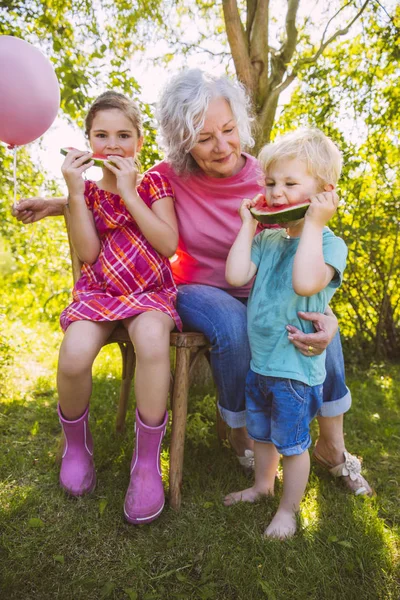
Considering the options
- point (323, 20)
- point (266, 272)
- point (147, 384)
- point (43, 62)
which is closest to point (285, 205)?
point (266, 272)

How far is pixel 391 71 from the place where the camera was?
13.3 feet

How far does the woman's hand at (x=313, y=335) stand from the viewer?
1861 millimetres

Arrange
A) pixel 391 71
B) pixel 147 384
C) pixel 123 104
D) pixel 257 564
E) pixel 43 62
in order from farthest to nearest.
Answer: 1. pixel 391 71
2. pixel 123 104
3. pixel 43 62
4. pixel 147 384
5. pixel 257 564

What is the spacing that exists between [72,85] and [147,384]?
8.67ft

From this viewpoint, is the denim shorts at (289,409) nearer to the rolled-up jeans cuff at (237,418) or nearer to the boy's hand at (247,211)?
the rolled-up jeans cuff at (237,418)

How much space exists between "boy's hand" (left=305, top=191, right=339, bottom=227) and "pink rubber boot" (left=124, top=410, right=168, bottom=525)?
1.00 metres

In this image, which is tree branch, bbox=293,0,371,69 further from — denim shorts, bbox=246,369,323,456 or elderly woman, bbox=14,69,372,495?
denim shorts, bbox=246,369,323,456

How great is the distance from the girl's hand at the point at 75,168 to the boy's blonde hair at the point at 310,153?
0.77 metres

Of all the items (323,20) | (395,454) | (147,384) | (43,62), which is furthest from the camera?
(323,20)

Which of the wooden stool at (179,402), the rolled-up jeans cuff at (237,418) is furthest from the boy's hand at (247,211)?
the rolled-up jeans cuff at (237,418)

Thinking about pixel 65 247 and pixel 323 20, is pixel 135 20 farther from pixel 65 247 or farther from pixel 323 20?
pixel 65 247

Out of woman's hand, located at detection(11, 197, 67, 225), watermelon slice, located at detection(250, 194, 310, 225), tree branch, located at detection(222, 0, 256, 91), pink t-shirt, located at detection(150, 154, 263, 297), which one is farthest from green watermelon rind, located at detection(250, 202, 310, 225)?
tree branch, located at detection(222, 0, 256, 91)

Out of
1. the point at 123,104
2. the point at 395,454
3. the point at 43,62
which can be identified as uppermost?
the point at 43,62

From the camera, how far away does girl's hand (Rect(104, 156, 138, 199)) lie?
7.06ft
